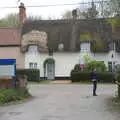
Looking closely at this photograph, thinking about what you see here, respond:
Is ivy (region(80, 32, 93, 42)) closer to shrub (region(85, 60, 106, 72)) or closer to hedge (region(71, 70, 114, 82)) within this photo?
shrub (region(85, 60, 106, 72))

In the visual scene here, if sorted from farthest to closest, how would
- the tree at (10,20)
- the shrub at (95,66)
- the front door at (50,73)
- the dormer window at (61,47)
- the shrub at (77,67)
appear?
the tree at (10,20)
the front door at (50,73)
the dormer window at (61,47)
the shrub at (77,67)
the shrub at (95,66)

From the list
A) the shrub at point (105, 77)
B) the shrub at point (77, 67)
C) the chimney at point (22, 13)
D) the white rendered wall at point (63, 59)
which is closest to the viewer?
the shrub at point (105, 77)

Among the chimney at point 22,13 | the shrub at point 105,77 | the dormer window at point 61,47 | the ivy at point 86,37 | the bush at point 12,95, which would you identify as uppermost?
the chimney at point 22,13

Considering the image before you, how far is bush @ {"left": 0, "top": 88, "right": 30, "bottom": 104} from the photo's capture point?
22.1 meters

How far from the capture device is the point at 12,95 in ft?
75.8

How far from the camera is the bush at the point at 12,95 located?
22.1m

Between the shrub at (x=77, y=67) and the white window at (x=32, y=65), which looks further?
the white window at (x=32, y=65)

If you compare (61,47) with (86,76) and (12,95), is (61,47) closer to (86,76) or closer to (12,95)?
(86,76)

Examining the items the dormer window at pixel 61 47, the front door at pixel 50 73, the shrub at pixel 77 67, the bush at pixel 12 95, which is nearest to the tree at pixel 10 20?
the front door at pixel 50 73

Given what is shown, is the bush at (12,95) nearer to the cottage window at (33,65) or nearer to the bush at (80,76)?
the bush at (80,76)

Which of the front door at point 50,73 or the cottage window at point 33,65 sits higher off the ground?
the cottage window at point 33,65

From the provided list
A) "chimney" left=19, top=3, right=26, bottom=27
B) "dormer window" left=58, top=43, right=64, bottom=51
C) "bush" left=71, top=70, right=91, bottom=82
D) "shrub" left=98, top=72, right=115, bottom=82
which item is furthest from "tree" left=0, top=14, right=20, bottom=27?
"shrub" left=98, top=72, right=115, bottom=82

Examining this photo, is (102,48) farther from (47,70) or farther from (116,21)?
(116,21)

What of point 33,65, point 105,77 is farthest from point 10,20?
point 105,77
